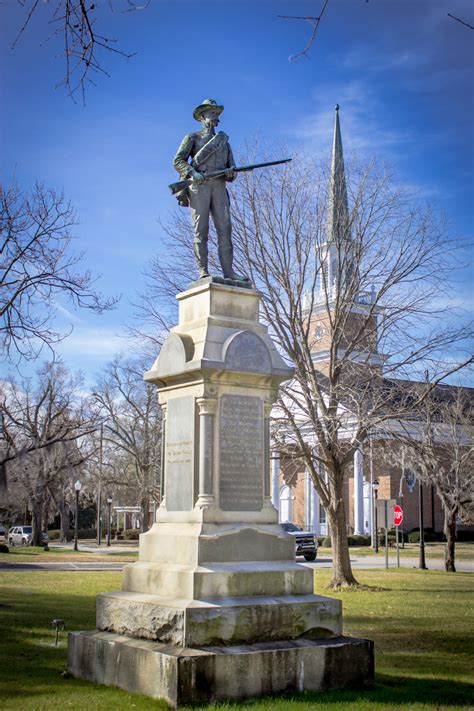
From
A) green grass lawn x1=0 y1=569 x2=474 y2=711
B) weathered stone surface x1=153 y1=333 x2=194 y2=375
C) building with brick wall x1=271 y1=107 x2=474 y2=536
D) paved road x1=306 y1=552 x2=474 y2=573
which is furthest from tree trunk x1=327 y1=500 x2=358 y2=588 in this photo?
weathered stone surface x1=153 y1=333 x2=194 y2=375

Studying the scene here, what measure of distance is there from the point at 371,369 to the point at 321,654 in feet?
45.0

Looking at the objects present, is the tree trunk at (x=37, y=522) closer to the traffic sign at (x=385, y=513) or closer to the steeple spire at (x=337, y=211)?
the traffic sign at (x=385, y=513)

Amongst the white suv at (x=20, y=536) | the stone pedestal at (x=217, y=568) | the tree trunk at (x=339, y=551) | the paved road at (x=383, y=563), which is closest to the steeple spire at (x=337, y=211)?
the tree trunk at (x=339, y=551)

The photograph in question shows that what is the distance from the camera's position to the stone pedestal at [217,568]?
27.1 feet

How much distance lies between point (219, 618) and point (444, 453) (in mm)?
31894

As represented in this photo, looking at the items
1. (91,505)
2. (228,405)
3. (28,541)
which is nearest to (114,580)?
(228,405)

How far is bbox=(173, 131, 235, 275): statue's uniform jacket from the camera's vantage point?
10547 millimetres

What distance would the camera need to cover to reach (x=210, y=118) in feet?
35.2

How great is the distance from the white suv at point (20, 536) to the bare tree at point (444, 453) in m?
27.6

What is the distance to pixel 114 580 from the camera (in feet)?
79.4

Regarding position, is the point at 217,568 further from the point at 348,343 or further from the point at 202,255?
the point at 348,343

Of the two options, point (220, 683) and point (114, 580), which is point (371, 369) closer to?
point (114, 580)

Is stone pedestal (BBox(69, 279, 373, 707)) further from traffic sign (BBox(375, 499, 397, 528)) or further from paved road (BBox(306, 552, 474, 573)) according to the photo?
paved road (BBox(306, 552, 474, 573))

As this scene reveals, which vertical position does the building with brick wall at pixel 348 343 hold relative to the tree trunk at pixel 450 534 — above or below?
above
